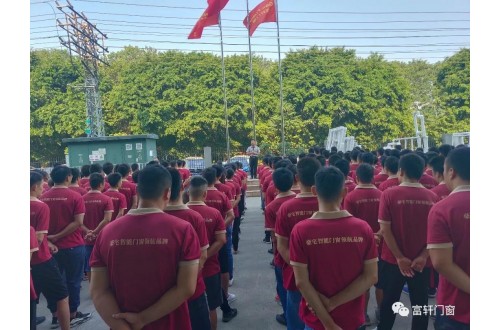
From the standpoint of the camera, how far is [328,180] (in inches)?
101

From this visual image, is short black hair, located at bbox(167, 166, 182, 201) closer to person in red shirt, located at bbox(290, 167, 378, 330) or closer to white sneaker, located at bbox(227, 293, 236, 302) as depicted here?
person in red shirt, located at bbox(290, 167, 378, 330)

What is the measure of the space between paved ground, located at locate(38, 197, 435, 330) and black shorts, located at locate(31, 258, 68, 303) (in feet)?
2.53

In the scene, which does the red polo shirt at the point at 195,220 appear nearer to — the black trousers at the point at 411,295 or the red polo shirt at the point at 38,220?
the red polo shirt at the point at 38,220

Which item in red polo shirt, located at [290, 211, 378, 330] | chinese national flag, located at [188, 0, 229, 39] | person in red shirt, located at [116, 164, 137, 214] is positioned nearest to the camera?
red polo shirt, located at [290, 211, 378, 330]

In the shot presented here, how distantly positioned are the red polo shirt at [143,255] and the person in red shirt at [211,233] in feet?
4.69

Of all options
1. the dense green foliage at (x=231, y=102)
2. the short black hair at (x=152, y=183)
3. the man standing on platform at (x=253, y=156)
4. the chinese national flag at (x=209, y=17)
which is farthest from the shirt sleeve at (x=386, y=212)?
the dense green foliage at (x=231, y=102)

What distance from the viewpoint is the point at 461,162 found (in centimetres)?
271

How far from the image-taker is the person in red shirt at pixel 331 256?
8.12ft

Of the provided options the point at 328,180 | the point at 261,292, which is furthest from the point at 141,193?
the point at 261,292

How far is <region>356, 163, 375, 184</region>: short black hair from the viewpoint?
14.3 feet

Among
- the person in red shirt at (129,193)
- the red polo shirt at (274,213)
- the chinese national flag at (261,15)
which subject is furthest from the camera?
the chinese national flag at (261,15)

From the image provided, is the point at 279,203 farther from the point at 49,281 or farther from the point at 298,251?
the point at 49,281

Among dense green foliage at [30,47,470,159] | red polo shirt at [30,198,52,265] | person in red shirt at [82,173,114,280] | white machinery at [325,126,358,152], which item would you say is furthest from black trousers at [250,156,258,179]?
red polo shirt at [30,198,52,265]

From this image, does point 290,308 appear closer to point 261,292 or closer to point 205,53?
point 261,292
